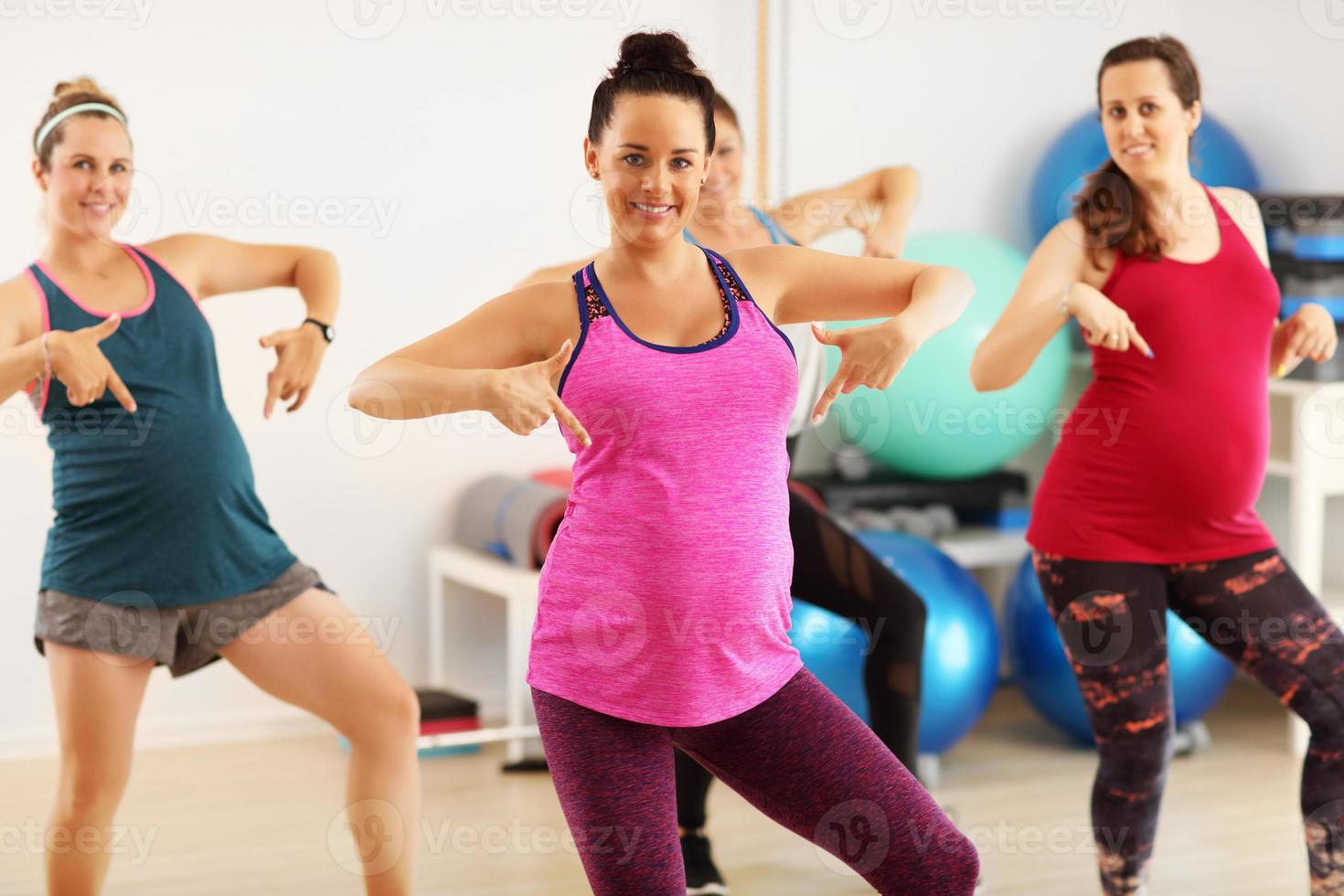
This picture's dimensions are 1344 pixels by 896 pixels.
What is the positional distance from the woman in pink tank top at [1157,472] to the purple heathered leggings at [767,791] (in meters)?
0.77

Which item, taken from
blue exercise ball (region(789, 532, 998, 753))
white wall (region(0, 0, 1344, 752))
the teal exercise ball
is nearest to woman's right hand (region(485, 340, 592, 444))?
blue exercise ball (region(789, 532, 998, 753))

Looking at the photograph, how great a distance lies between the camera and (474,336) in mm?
1786

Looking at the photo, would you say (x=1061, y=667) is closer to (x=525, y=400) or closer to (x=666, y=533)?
(x=666, y=533)

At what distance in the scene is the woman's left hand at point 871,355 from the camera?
5.76ft

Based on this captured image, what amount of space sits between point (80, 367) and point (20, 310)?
0.86 feet

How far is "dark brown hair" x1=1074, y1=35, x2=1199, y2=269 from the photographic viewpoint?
247cm

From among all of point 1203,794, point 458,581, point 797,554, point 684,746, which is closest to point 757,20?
point 458,581

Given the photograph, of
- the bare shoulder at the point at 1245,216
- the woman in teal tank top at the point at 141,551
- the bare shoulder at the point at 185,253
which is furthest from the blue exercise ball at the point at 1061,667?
the bare shoulder at the point at 185,253

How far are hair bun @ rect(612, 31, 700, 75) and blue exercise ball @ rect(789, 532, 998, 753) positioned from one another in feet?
6.21

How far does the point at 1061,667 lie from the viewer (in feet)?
12.8

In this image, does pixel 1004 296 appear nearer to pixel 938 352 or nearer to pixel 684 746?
pixel 938 352

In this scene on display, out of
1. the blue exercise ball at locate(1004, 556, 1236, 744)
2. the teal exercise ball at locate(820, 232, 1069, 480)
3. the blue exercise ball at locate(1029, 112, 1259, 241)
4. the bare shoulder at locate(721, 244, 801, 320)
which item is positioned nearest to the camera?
the bare shoulder at locate(721, 244, 801, 320)

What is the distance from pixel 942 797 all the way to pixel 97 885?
1.96 metres

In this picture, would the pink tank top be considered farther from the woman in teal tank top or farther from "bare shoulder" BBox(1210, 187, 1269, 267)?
"bare shoulder" BBox(1210, 187, 1269, 267)
